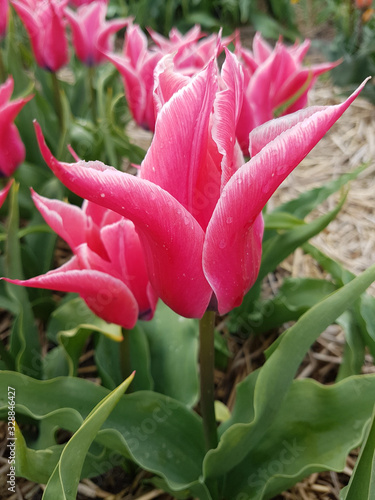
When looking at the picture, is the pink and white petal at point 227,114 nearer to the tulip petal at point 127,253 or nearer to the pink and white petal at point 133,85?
the tulip petal at point 127,253

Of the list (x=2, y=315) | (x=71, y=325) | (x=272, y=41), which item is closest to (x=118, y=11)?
(x=272, y=41)

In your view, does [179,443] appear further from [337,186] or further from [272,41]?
[272,41]

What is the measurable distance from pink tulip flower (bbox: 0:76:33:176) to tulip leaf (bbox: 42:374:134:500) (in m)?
0.47

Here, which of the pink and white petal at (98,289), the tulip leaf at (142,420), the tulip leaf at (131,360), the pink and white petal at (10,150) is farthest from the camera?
the pink and white petal at (10,150)

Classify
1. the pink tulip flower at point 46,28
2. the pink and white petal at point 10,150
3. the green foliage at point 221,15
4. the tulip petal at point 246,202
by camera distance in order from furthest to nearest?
the green foliage at point 221,15, the pink tulip flower at point 46,28, the pink and white petal at point 10,150, the tulip petal at point 246,202

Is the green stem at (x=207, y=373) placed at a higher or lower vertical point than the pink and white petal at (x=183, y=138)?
lower

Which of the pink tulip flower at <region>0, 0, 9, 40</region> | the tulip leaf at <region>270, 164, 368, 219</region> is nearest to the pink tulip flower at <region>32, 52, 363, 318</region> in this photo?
the tulip leaf at <region>270, 164, 368, 219</region>

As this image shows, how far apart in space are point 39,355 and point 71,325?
77mm

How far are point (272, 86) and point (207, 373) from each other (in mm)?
443

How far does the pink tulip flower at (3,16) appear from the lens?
1172 mm

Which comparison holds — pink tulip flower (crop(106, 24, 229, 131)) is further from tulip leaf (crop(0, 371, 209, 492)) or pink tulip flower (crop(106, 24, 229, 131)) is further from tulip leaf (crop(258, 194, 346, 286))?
tulip leaf (crop(0, 371, 209, 492))

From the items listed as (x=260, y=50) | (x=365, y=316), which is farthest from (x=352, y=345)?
(x=260, y=50)

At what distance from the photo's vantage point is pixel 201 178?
39 cm

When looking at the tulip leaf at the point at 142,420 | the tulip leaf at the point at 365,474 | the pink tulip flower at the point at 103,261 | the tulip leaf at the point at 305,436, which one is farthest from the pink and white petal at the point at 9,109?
the tulip leaf at the point at 365,474
